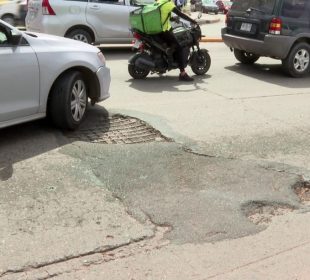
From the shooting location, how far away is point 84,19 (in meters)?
12.2

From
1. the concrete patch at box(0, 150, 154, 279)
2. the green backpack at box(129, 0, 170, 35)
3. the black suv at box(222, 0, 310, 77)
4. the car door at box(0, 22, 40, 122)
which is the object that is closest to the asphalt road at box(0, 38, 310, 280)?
the concrete patch at box(0, 150, 154, 279)

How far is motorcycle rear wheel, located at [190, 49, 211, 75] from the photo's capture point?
1000cm

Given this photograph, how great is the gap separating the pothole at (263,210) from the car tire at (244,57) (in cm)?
759

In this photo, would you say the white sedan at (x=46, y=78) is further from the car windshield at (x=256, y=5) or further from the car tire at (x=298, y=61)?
the car tire at (x=298, y=61)

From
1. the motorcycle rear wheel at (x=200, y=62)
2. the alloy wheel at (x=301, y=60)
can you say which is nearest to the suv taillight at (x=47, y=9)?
the motorcycle rear wheel at (x=200, y=62)

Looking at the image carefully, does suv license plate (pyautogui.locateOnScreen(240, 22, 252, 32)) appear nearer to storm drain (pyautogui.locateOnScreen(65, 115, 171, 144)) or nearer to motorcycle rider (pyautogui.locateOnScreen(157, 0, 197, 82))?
motorcycle rider (pyautogui.locateOnScreen(157, 0, 197, 82))

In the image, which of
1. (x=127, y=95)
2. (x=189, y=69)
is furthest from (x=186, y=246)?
(x=189, y=69)

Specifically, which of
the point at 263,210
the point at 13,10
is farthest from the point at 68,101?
the point at 13,10

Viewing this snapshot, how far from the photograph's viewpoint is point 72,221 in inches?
160

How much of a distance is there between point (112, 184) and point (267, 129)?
2.81 metres

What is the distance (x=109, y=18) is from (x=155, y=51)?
370 cm

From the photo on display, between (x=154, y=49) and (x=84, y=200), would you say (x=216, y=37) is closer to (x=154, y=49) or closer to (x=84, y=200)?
(x=154, y=49)

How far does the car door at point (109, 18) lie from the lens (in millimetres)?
12312

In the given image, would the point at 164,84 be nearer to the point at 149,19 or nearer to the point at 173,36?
the point at 173,36
